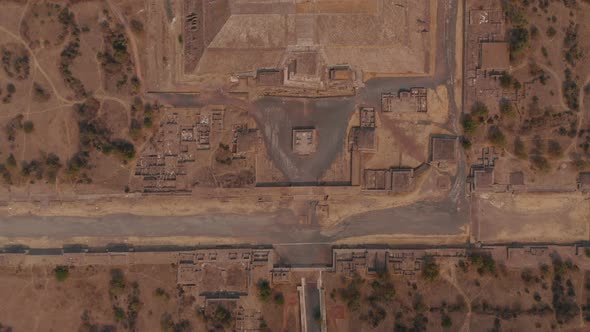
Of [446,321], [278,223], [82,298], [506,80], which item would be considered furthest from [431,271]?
[82,298]

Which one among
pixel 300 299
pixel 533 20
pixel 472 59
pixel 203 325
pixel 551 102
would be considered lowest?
pixel 203 325

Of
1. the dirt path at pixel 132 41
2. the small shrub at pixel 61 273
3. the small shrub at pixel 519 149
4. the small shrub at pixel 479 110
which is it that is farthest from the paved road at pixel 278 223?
the dirt path at pixel 132 41

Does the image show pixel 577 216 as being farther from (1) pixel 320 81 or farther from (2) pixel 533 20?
(1) pixel 320 81

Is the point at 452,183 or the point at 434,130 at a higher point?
the point at 434,130

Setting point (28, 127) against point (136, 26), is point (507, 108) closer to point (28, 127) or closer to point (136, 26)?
point (136, 26)

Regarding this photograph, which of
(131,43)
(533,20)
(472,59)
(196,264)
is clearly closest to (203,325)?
(196,264)

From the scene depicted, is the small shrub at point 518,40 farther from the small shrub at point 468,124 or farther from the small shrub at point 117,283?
the small shrub at point 117,283
